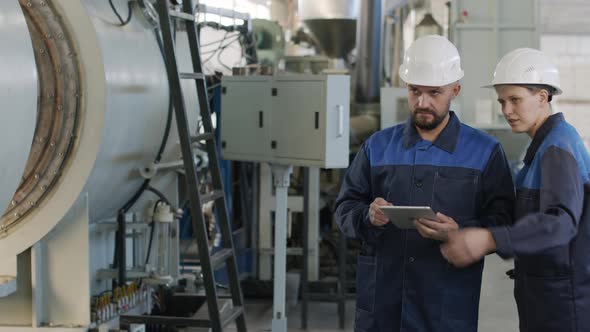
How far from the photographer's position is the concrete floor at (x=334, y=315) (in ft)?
18.9

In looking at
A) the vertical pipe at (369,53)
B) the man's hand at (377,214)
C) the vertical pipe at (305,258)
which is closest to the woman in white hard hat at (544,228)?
the man's hand at (377,214)

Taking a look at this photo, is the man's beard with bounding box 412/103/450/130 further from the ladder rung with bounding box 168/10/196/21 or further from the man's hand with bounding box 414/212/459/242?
the ladder rung with bounding box 168/10/196/21

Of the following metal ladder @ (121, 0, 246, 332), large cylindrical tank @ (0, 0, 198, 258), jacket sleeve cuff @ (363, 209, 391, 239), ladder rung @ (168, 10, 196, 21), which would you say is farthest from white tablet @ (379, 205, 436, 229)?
ladder rung @ (168, 10, 196, 21)

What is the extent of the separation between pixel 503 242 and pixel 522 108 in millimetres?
448

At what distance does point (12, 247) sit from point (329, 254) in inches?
158

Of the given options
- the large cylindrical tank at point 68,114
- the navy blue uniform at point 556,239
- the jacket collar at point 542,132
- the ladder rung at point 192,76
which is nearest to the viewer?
the navy blue uniform at point 556,239

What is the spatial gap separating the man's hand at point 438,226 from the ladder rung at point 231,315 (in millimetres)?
1678

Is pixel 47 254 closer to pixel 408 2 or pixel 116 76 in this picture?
pixel 116 76

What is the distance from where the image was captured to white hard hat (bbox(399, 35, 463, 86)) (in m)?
2.88

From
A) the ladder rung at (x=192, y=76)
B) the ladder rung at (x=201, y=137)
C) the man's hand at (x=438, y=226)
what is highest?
the ladder rung at (x=192, y=76)

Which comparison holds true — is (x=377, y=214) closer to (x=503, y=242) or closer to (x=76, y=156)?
(x=503, y=242)

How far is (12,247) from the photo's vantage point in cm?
338

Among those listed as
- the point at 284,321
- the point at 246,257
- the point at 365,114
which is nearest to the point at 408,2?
the point at 365,114

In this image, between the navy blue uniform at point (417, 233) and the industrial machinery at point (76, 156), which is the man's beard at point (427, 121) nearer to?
the navy blue uniform at point (417, 233)
